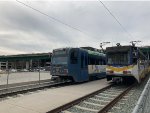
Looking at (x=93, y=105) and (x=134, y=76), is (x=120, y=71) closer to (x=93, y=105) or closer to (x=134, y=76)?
(x=134, y=76)

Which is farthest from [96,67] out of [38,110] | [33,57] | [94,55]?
[33,57]

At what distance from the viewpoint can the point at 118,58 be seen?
60.8 ft

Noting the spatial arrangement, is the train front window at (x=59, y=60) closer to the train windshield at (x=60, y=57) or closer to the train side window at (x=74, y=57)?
the train windshield at (x=60, y=57)

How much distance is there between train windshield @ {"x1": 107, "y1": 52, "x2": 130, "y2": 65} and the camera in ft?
59.1

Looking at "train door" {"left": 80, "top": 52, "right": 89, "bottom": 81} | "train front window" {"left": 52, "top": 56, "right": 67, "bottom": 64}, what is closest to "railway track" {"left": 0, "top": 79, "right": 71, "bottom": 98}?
"train door" {"left": 80, "top": 52, "right": 89, "bottom": 81}

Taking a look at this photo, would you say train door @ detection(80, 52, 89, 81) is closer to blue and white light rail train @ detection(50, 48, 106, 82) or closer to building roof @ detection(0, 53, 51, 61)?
blue and white light rail train @ detection(50, 48, 106, 82)

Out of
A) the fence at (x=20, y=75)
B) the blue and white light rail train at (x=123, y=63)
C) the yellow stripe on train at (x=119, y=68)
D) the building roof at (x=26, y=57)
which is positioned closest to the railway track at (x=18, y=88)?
the fence at (x=20, y=75)

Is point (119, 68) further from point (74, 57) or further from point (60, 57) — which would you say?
point (60, 57)

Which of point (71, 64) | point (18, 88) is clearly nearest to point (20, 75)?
point (71, 64)

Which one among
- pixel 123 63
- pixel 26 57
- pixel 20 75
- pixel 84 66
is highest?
pixel 26 57

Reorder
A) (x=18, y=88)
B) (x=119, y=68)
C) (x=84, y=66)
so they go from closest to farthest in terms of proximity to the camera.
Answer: (x=18, y=88)
(x=119, y=68)
(x=84, y=66)

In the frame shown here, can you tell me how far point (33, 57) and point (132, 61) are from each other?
9028 centimetres

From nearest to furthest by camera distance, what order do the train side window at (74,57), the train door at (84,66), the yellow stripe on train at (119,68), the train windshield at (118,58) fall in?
the yellow stripe on train at (119,68), the train windshield at (118,58), the train side window at (74,57), the train door at (84,66)

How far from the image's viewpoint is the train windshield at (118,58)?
59.1ft
